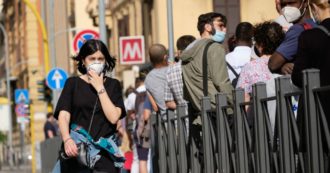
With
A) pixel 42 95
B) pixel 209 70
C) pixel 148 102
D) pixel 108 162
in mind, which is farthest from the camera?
pixel 42 95

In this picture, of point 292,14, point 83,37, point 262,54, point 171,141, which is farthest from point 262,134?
point 83,37

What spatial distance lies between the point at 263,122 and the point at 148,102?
7.69 metres

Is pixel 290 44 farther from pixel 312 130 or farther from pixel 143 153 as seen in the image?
pixel 143 153

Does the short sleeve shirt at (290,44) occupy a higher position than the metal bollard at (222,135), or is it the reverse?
the short sleeve shirt at (290,44)

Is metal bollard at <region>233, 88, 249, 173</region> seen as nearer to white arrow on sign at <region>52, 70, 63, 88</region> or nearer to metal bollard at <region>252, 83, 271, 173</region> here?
metal bollard at <region>252, 83, 271, 173</region>

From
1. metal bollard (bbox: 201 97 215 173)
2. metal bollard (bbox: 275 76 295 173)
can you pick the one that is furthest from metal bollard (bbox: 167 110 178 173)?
metal bollard (bbox: 275 76 295 173)

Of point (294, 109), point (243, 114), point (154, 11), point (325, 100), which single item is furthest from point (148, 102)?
point (154, 11)

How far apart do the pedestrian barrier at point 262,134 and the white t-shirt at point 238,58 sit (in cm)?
75

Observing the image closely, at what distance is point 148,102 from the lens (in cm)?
1839

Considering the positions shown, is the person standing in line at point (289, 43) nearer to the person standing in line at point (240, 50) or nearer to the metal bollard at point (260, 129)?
the metal bollard at point (260, 129)

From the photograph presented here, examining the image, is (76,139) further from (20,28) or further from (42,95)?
(20,28)

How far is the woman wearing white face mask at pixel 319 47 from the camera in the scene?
352 inches

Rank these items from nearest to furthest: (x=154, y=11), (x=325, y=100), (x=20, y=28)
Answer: (x=325, y=100) < (x=154, y=11) < (x=20, y=28)

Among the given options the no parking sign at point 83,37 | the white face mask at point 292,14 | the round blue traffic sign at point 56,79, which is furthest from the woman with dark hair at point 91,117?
the round blue traffic sign at point 56,79
